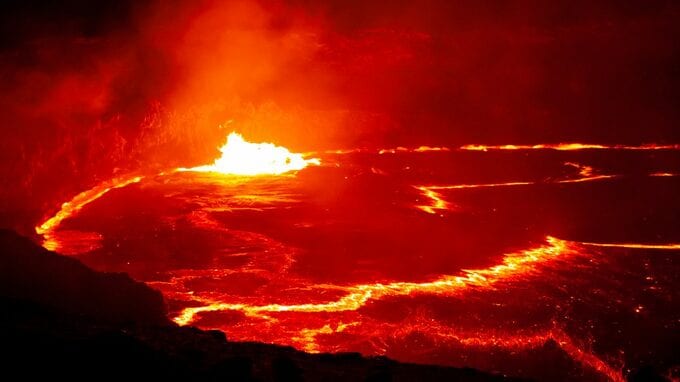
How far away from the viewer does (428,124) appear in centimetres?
3694

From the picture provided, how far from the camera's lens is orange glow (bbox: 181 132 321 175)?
26.6m

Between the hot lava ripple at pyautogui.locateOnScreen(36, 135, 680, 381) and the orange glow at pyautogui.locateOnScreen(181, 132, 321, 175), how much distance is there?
15 cm

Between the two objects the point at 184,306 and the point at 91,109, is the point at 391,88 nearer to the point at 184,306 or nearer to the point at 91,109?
the point at 91,109

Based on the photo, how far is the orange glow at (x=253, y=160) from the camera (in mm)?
26578

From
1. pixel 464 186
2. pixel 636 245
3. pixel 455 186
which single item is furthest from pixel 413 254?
pixel 464 186

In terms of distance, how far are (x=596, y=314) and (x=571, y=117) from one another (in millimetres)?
29391

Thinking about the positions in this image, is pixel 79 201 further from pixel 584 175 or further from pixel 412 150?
pixel 584 175

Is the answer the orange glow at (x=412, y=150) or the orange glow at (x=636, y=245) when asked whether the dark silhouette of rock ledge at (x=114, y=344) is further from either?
the orange glow at (x=412, y=150)

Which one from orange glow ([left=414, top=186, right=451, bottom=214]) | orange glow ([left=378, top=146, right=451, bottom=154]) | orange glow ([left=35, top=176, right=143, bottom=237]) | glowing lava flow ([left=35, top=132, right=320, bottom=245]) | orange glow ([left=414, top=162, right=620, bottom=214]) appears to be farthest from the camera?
orange glow ([left=378, top=146, right=451, bottom=154])

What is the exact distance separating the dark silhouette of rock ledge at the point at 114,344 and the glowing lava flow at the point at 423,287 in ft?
5.56

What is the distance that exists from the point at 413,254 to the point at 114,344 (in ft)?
35.7

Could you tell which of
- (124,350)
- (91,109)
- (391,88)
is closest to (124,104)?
(91,109)

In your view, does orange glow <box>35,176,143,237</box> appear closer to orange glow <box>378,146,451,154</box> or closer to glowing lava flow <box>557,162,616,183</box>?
orange glow <box>378,146,451,154</box>

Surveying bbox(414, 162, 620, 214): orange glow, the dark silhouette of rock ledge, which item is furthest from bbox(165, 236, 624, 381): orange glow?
bbox(414, 162, 620, 214): orange glow
